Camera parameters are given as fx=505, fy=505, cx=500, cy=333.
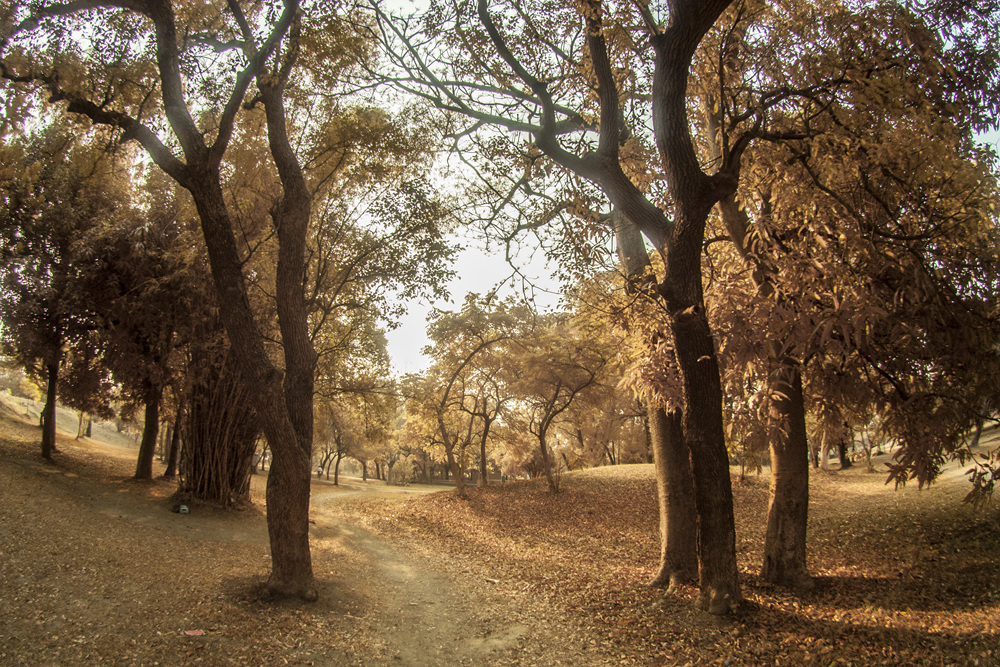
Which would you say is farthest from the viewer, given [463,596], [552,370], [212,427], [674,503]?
[552,370]

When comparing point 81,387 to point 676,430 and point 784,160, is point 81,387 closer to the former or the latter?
point 676,430

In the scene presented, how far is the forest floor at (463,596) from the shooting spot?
13.8 ft

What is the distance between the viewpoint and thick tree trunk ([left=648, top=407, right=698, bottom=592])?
6516 millimetres

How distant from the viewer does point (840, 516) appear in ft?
36.0

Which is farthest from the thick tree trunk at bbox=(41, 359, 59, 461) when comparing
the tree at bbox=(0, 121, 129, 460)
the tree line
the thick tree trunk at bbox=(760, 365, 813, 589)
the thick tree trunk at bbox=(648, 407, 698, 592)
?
the thick tree trunk at bbox=(760, 365, 813, 589)

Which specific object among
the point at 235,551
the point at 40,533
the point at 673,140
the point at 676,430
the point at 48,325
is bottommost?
the point at 235,551

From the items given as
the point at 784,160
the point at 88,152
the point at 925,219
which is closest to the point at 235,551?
the point at 88,152

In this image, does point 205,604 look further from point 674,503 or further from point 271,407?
point 674,503

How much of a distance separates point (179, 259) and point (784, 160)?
1240 cm

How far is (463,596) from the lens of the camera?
6996mm

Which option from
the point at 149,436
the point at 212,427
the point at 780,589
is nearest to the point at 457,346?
the point at 212,427

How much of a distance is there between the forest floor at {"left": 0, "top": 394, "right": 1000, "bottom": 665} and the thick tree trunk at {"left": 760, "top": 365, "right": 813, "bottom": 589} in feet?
1.03

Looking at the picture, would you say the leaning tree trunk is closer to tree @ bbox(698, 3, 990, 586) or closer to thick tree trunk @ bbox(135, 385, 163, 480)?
thick tree trunk @ bbox(135, 385, 163, 480)

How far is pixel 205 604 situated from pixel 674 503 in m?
5.61
